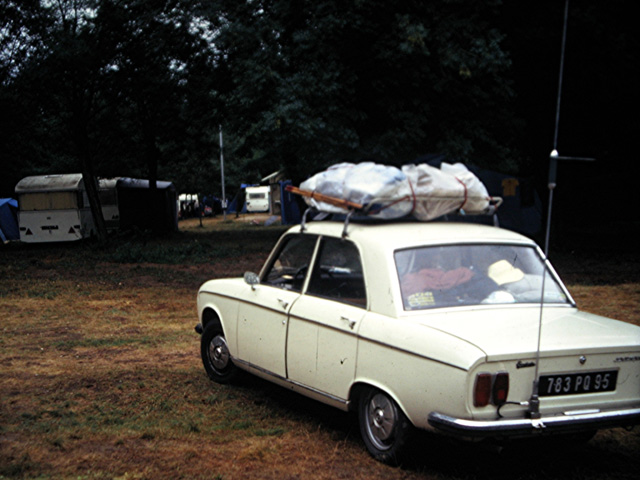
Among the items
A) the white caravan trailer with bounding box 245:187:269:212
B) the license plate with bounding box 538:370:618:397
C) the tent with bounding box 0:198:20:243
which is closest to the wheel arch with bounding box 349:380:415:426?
the license plate with bounding box 538:370:618:397

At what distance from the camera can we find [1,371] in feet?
23.6

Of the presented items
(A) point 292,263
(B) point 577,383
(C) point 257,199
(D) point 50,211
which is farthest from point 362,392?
(C) point 257,199

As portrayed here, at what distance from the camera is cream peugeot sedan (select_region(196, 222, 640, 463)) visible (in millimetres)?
3938

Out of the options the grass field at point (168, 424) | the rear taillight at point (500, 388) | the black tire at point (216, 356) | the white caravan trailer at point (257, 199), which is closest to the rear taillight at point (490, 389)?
the rear taillight at point (500, 388)

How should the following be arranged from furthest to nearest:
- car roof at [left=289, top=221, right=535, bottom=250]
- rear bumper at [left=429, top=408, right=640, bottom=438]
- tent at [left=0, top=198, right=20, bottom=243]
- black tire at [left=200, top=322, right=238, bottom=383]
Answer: tent at [left=0, top=198, right=20, bottom=243], black tire at [left=200, top=322, right=238, bottom=383], car roof at [left=289, top=221, right=535, bottom=250], rear bumper at [left=429, top=408, right=640, bottom=438]

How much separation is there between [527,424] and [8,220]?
2940cm

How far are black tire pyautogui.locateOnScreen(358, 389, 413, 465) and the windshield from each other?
619 millimetres

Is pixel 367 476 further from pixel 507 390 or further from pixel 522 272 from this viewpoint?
pixel 522 272

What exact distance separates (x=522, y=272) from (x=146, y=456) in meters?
2.79

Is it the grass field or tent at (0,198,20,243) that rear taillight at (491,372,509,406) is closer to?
the grass field

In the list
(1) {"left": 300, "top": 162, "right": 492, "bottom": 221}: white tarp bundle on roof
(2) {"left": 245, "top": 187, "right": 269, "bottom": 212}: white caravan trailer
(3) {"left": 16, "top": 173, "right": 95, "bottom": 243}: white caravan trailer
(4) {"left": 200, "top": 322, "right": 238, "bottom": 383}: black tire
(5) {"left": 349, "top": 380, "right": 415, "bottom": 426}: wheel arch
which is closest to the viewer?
(5) {"left": 349, "top": 380, "right": 415, "bottom": 426}: wheel arch

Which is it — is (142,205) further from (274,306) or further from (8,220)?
(274,306)

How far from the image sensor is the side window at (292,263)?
563 cm

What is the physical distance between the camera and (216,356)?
659 cm
